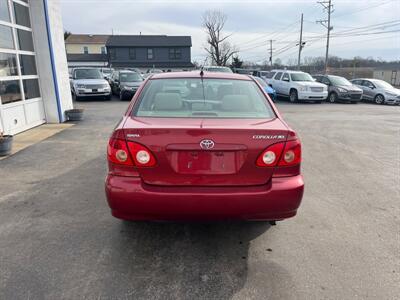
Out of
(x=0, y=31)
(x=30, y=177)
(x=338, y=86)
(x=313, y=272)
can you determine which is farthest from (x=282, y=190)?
(x=338, y=86)

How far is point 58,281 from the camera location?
8.47 feet

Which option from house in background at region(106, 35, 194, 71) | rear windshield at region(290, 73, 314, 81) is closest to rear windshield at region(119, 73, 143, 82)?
rear windshield at region(290, 73, 314, 81)

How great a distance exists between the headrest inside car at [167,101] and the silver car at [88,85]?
46.4ft

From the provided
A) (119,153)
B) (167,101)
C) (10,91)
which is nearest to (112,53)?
(10,91)

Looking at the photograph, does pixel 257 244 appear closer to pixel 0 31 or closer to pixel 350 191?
pixel 350 191

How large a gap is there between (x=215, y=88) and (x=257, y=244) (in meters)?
1.75

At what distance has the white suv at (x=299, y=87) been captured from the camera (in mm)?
17609

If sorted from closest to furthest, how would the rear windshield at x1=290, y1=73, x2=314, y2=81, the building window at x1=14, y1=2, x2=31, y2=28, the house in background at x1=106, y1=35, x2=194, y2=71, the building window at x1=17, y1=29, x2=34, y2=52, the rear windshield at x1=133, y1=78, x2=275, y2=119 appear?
the rear windshield at x1=133, y1=78, x2=275, y2=119
the building window at x1=14, y1=2, x2=31, y2=28
the building window at x1=17, y1=29, x2=34, y2=52
the rear windshield at x1=290, y1=73, x2=314, y2=81
the house in background at x1=106, y1=35, x2=194, y2=71

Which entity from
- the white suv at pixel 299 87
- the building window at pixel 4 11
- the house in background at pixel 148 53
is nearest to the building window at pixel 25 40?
the building window at pixel 4 11

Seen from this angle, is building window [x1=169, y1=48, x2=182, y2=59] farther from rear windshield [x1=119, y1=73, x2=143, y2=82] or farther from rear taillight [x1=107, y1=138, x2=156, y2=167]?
rear taillight [x1=107, y1=138, x2=156, y2=167]

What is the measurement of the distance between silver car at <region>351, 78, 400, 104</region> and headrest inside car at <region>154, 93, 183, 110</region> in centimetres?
1982

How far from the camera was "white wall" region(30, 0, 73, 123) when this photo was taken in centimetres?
899

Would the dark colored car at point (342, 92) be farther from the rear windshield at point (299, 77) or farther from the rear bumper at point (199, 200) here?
the rear bumper at point (199, 200)

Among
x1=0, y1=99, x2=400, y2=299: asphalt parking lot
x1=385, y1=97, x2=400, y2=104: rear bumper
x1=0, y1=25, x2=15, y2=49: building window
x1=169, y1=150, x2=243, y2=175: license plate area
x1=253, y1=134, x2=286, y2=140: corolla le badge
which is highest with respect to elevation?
x1=0, y1=25, x2=15, y2=49: building window
